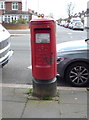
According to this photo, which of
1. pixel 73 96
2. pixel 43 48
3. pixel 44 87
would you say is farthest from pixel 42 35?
pixel 73 96

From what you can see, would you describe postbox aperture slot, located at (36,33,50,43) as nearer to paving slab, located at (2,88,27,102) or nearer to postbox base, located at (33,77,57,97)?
postbox base, located at (33,77,57,97)

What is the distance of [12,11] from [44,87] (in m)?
54.8

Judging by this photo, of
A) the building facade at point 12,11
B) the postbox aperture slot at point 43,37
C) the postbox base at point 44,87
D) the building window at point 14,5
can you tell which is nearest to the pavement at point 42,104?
the postbox base at point 44,87

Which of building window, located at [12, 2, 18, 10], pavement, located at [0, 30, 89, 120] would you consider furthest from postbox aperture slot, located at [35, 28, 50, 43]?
building window, located at [12, 2, 18, 10]

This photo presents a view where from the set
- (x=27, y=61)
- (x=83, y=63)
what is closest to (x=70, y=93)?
(x=83, y=63)

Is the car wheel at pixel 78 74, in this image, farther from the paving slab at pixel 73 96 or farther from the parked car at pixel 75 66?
the paving slab at pixel 73 96

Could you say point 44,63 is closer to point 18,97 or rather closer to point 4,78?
point 18,97

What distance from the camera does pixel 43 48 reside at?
502cm

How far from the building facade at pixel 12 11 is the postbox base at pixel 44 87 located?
2105 inches

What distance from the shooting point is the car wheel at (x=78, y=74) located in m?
6.14

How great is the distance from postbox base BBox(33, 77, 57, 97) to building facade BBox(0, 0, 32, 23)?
53.5 m

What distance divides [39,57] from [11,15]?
178 feet

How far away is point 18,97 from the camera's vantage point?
17.2ft

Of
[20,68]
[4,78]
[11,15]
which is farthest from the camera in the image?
[11,15]
